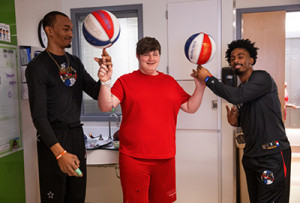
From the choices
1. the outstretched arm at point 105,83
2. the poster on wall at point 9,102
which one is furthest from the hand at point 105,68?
the poster on wall at point 9,102

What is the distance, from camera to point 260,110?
1.83 meters

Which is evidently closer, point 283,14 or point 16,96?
point 16,96

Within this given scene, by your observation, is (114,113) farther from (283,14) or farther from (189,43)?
(283,14)

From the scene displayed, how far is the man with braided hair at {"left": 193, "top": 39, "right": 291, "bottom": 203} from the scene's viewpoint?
1789 millimetres

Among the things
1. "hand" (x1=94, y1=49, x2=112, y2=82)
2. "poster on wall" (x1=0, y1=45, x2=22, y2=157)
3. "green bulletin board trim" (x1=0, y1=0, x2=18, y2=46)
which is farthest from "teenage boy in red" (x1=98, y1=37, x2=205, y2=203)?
"green bulletin board trim" (x1=0, y1=0, x2=18, y2=46)

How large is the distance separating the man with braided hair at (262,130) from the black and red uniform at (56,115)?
97cm

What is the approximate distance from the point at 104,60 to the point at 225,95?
2.89ft

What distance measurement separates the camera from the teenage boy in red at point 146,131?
182cm

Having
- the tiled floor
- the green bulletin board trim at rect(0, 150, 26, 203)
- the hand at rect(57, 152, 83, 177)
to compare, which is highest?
the hand at rect(57, 152, 83, 177)

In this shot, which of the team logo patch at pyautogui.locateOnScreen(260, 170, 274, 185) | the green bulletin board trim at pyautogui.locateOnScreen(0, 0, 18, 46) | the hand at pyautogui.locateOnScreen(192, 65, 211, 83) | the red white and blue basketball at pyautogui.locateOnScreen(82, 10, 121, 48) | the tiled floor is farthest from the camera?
the tiled floor

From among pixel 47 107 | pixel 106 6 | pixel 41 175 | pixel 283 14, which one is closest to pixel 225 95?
pixel 47 107

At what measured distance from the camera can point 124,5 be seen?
2918mm

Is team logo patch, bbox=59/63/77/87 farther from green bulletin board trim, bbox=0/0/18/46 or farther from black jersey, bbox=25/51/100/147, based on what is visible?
green bulletin board trim, bbox=0/0/18/46

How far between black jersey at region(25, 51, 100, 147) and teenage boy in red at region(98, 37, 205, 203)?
0.29 meters
